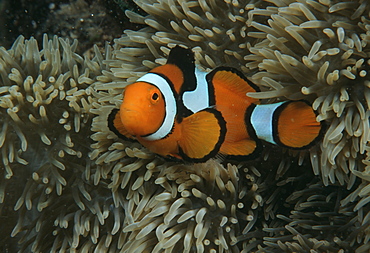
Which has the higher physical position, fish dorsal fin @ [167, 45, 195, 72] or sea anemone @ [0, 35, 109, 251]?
fish dorsal fin @ [167, 45, 195, 72]

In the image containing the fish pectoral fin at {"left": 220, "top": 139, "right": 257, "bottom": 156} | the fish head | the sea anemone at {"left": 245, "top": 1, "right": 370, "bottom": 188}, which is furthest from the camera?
the fish pectoral fin at {"left": 220, "top": 139, "right": 257, "bottom": 156}

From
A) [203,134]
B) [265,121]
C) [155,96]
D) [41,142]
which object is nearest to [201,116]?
[203,134]

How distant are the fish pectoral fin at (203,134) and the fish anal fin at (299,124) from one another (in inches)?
10.5

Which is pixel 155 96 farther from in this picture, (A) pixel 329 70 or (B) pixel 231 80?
(A) pixel 329 70

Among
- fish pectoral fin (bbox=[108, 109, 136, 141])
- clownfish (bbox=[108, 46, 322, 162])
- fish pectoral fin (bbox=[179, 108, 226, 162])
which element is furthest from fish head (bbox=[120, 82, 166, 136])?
fish pectoral fin (bbox=[108, 109, 136, 141])

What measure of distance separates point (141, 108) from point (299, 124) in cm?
58

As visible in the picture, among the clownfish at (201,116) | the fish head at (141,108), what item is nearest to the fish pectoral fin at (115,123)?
the clownfish at (201,116)

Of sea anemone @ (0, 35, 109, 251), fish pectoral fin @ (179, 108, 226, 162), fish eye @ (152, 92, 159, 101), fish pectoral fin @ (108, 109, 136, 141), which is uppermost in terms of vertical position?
fish eye @ (152, 92, 159, 101)

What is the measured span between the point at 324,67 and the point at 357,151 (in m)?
0.33

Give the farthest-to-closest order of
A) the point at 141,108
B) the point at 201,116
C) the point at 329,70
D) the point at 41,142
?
the point at 41,142 < the point at 329,70 < the point at 201,116 < the point at 141,108

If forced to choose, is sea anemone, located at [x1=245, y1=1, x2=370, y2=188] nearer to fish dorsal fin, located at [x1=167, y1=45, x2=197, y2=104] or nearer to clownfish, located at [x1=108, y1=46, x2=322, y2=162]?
A: clownfish, located at [x1=108, y1=46, x2=322, y2=162]

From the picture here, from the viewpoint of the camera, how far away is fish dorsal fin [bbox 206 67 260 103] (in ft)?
4.45

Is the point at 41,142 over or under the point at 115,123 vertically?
under

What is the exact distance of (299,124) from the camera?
129 centimetres
